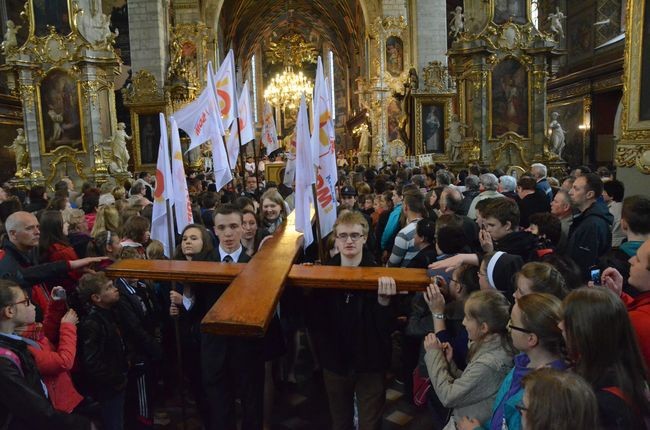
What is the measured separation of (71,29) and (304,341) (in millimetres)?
12453

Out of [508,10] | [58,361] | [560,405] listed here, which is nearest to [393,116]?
[508,10]

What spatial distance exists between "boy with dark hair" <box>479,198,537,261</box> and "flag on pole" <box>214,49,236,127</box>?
3353 millimetres

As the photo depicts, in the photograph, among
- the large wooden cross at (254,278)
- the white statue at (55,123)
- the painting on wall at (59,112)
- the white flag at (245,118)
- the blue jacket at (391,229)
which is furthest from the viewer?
the white statue at (55,123)

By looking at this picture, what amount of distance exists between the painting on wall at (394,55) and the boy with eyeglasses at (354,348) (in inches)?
856

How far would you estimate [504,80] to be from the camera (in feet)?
45.9

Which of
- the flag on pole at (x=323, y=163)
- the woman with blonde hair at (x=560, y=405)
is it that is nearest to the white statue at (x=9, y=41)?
the flag on pole at (x=323, y=163)

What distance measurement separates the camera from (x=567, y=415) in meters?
1.54

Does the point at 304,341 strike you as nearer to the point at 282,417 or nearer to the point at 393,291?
the point at 282,417

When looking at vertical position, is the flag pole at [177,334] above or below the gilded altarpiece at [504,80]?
below

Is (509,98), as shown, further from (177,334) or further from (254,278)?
(254,278)

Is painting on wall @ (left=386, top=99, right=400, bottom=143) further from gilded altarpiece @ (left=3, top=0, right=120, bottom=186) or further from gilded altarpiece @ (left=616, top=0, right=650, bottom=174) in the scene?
gilded altarpiece @ (left=616, top=0, right=650, bottom=174)

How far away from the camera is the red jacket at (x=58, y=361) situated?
271cm

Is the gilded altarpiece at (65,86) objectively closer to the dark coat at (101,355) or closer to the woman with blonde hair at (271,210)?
the woman with blonde hair at (271,210)

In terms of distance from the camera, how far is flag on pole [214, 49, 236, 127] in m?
5.94
